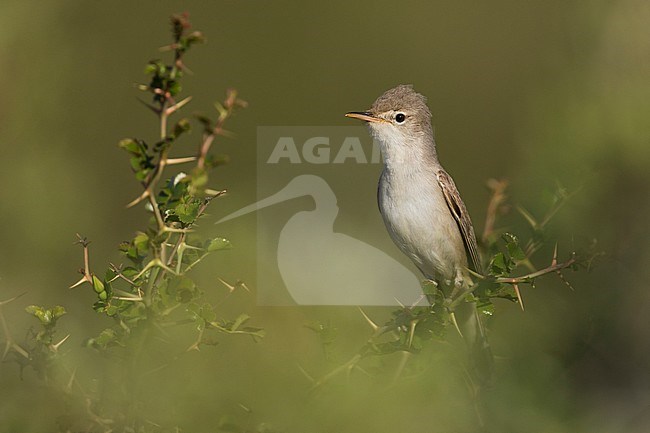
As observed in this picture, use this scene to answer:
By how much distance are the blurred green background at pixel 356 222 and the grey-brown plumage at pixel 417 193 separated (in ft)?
2.37

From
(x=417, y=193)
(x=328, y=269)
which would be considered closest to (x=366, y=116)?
(x=417, y=193)

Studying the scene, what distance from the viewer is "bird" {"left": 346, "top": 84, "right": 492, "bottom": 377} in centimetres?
407

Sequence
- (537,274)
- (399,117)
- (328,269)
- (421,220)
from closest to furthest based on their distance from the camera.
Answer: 1. (537,274)
2. (328,269)
3. (421,220)
4. (399,117)

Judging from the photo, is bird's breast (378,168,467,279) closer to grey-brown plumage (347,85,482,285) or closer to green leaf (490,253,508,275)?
grey-brown plumage (347,85,482,285)

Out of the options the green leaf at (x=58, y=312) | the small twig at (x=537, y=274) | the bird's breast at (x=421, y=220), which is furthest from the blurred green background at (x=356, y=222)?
the bird's breast at (x=421, y=220)

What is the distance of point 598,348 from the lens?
255 cm

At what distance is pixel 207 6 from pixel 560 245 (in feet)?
15.9

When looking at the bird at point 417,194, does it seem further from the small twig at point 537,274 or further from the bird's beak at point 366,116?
the small twig at point 537,274

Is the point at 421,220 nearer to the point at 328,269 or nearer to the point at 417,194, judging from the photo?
the point at 417,194

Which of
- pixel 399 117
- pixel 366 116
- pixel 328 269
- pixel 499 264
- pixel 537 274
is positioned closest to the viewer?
pixel 537 274

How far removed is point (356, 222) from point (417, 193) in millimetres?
789

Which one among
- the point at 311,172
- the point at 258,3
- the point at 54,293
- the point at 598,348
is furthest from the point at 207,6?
the point at 598,348

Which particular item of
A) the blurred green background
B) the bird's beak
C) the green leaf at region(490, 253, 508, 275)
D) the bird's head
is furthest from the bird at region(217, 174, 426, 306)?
the bird's head

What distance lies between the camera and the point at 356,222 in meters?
3.40
